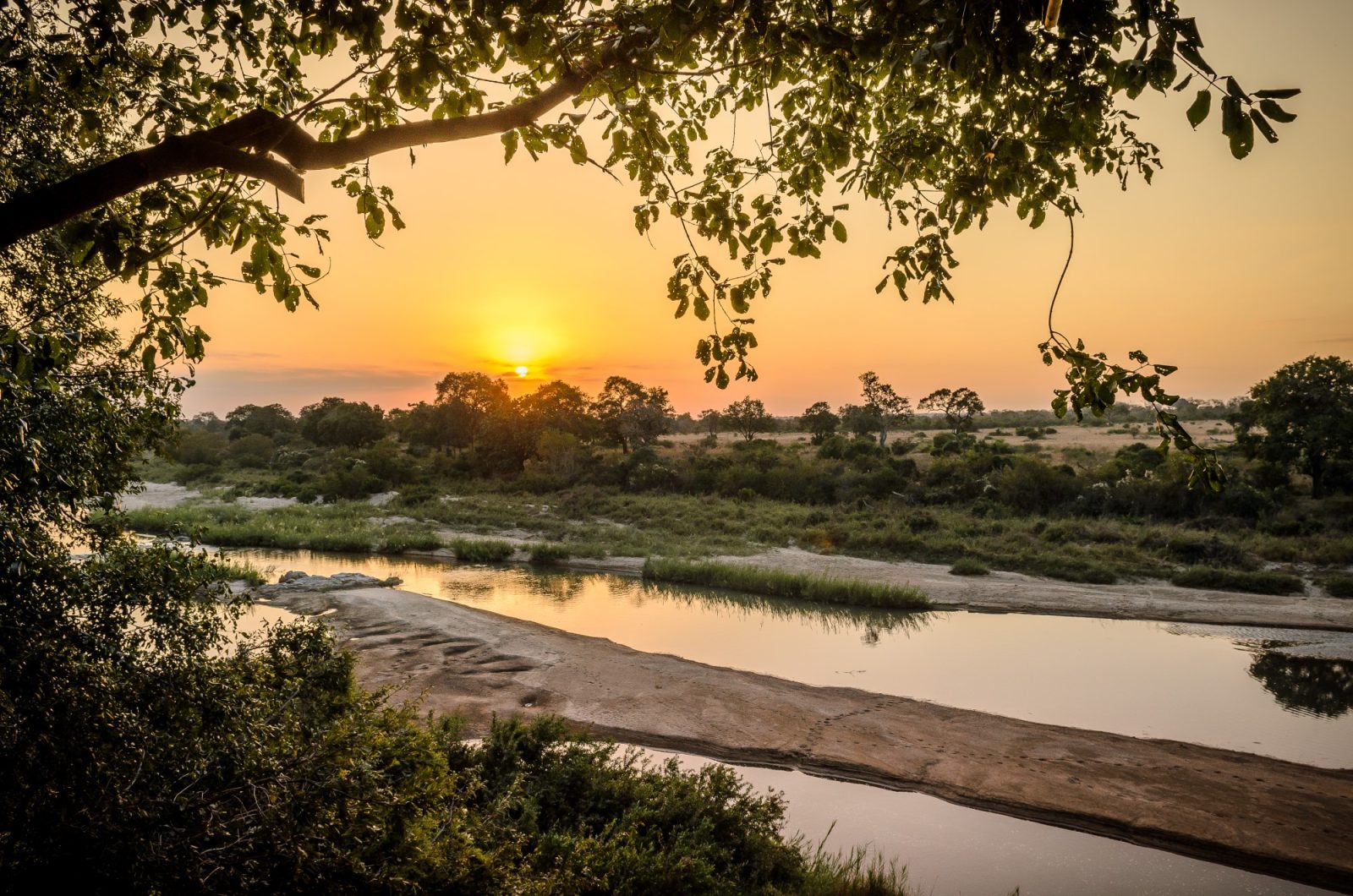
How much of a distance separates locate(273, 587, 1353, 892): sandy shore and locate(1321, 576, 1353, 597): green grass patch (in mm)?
13418

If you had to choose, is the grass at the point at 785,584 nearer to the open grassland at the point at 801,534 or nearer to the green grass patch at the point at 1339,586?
the open grassland at the point at 801,534

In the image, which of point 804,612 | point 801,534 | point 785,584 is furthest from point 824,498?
point 804,612

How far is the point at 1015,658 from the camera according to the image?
15469 mm

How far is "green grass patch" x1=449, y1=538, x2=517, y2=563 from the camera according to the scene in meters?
28.0

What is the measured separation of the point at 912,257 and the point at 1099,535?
27.0 metres

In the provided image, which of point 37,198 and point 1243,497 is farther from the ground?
point 37,198

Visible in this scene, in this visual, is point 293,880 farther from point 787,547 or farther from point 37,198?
point 787,547

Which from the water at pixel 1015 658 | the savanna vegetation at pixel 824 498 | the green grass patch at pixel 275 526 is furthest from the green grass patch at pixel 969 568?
the green grass patch at pixel 275 526

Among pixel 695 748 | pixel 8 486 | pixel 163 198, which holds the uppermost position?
pixel 163 198

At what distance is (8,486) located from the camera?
464 centimetres

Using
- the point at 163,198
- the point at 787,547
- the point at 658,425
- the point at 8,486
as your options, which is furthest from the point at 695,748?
the point at 658,425

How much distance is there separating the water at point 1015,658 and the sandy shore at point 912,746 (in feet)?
3.63

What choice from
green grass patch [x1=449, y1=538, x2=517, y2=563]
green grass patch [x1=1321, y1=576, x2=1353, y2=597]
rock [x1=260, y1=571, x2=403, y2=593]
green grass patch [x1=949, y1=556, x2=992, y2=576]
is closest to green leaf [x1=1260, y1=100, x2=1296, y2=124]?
rock [x1=260, y1=571, x2=403, y2=593]

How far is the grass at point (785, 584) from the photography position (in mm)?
20641
